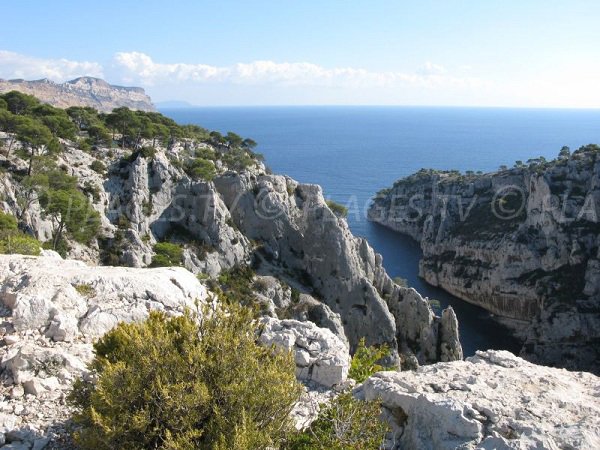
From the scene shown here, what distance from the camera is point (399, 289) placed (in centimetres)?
5234

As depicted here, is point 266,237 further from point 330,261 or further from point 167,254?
point 167,254

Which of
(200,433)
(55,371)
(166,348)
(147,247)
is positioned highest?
(166,348)

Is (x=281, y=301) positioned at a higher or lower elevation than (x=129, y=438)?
lower

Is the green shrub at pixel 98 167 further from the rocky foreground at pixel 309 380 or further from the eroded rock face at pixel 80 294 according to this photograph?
the rocky foreground at pixel 309 380

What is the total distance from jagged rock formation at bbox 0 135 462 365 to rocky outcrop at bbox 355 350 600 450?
28.4 m

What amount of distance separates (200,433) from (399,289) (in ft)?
147

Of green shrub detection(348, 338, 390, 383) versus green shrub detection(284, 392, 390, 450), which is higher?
green shrub detection(284, 392, 390, 450)

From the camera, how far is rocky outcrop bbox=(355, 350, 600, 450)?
405 inches

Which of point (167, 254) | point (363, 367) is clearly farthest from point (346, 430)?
point (167, 254)

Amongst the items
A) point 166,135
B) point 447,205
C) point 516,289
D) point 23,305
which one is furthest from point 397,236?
point 23,305

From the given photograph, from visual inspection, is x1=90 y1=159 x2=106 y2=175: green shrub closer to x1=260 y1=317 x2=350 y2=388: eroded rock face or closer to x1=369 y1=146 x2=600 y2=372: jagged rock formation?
x1=260 y1=317 x2=350 y2=388: eroded rock face

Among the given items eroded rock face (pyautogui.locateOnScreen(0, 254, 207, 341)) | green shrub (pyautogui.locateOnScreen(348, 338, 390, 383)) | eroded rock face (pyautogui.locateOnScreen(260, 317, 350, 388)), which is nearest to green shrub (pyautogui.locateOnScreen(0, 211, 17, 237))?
eroded rock face (pyautogui.locateOnScreen(0, 254, 207, 341))

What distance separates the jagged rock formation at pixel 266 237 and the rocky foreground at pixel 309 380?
77.0 ft

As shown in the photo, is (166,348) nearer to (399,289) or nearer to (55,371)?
(55,371)
